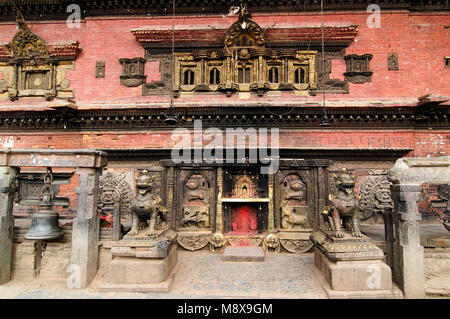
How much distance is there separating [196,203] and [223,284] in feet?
11.8

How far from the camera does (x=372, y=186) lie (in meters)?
8.66

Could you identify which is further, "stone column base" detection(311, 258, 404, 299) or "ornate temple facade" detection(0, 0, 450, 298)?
"ornate temple facade" detection(0, 0, 450, 298)

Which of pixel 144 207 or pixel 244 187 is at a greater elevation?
pixel 244 187

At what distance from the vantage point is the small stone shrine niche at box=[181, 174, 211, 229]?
8.60 m

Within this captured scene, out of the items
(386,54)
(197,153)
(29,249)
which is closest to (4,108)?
(29,249)

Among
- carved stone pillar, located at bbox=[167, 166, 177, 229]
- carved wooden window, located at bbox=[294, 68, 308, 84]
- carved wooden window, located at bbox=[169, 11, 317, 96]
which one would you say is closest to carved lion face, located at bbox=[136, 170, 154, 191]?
carved stone pillar, located at bbox=[167, 166, 177, 229]

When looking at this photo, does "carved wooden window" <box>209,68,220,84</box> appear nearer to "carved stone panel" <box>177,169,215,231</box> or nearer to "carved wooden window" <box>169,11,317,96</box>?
"carved wooden window" <box>169,11,317,96</box>

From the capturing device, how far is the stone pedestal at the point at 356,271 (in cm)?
482

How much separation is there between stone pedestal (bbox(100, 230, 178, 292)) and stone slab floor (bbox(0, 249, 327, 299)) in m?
0.14

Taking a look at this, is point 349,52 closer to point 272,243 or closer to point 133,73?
point 272,243

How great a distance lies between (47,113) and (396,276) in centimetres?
Answer: 1153

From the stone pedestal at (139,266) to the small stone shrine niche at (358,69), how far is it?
27.0 feet

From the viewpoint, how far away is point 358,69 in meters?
9.01

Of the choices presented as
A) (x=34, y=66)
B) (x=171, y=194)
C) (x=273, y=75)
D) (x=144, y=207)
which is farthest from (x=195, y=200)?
(x=34, y=66)
